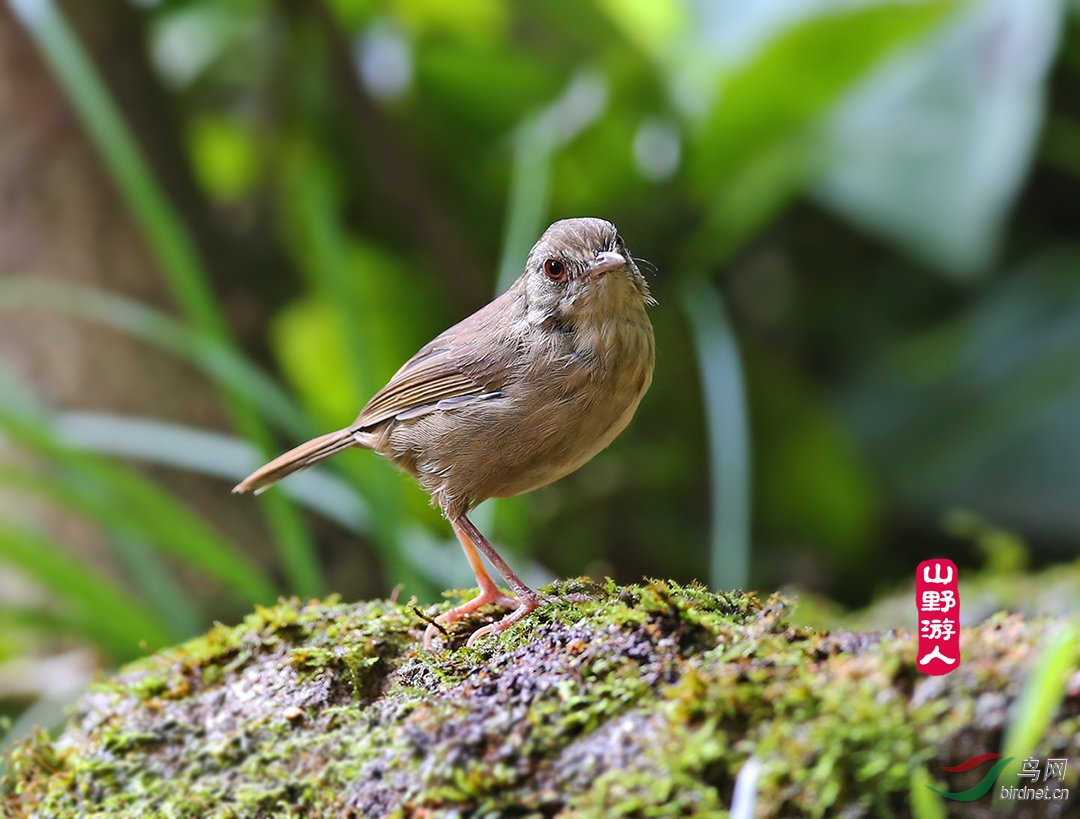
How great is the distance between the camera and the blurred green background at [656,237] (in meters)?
5.22

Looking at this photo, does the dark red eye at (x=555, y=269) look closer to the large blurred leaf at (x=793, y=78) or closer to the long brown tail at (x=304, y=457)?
the long brown tail at (x=304, y=457)

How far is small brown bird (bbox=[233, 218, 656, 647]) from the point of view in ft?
8.03

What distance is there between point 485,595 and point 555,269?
2.74 feet

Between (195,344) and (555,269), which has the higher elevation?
(195,344)

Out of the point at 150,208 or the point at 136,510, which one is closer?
the point at 136,510

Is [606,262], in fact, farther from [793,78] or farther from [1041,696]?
[793,78]

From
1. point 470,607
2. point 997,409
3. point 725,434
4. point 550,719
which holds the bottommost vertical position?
point 550,719

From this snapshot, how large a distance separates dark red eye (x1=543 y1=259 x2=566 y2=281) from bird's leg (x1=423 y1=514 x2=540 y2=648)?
66 cm

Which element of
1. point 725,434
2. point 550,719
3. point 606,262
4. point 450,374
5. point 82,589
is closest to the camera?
point 550,719

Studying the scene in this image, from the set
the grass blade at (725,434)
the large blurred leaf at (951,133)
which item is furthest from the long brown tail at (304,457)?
the large blurred leaf at (951,133)

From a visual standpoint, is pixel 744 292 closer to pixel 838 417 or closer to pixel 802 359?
pixel 802 359

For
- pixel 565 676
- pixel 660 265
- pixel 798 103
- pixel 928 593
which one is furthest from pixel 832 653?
pixel 798 103

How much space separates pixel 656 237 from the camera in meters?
4.70

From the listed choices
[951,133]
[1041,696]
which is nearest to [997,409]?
[951,133]
